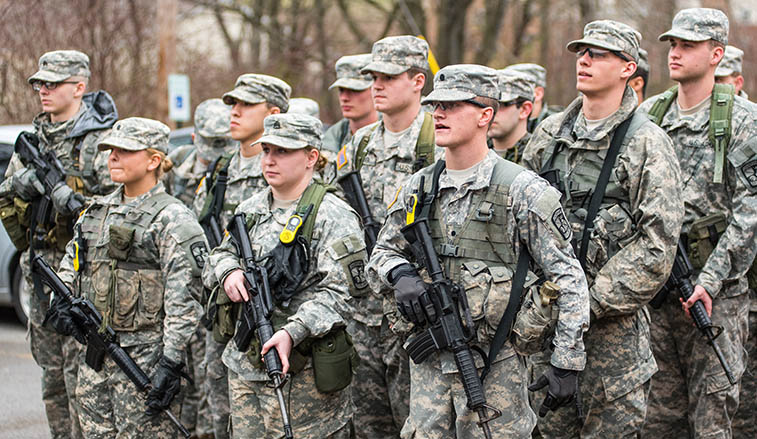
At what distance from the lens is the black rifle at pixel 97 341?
489cm

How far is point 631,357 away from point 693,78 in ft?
5.82

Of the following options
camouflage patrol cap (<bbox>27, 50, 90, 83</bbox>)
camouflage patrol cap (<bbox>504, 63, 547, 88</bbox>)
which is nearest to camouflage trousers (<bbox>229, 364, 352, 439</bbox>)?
camouflage patrol cap (<bbox>27, 50, 90, 83</bbox>)

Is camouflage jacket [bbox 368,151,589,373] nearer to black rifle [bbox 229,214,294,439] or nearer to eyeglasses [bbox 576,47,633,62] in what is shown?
black rifle [bbox 229,214,294,439]

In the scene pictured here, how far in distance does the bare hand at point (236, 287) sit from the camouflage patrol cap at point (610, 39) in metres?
2.02

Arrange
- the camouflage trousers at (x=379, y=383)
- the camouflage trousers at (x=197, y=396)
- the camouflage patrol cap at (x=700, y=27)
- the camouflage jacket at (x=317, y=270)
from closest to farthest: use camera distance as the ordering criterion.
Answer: the camouflage jacket at (x=317, y=270) < the camouflage patrol cap at (x=700, y=27) < the camouflage trousers at (x=379, y=383) < the camouflage trousers at (x=197, y=396)

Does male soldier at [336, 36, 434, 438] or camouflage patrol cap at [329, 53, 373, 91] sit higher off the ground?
camouflage patrol cap at [329, 53, 373, 91]

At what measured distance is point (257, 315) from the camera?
441cm

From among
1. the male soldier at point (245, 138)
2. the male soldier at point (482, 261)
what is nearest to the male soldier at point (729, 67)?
the male soldier at point (245, 138)

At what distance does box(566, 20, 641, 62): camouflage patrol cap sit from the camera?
454 centimetres

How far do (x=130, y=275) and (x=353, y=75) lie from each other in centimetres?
255

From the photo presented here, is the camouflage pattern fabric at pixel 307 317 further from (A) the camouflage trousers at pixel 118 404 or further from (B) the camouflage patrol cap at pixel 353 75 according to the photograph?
(B) the camouflage patrol cap at pixel 353 75

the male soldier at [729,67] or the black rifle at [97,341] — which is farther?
the male soldier at [729,67]

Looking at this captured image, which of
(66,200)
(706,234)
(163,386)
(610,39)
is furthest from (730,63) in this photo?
(66,200)

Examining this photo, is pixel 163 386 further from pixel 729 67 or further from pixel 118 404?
pixel 729 67
